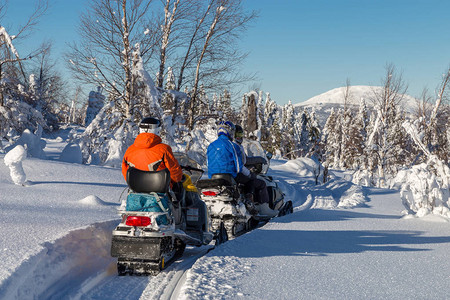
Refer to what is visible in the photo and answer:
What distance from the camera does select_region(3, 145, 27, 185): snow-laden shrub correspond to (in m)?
8.91

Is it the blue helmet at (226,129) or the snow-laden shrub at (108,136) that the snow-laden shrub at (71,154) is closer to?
the snow-laden shrub at (108,136)

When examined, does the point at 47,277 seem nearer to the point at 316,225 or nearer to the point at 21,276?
the point at 21,276

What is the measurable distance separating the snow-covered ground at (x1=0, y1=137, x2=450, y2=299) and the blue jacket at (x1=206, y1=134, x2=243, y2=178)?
116 cm

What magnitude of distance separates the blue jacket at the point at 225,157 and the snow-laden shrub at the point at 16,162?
449 centimetres

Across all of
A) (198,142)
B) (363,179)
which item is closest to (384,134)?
(363,179)

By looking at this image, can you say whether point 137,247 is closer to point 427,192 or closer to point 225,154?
point 225,154

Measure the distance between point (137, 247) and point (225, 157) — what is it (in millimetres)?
2794

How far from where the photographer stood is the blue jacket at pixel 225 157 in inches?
279

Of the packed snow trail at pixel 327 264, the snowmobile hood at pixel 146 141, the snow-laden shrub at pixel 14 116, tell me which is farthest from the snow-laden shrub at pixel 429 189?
the snow-laden shrub at pixel 14 116

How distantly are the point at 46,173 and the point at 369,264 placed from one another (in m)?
8.73

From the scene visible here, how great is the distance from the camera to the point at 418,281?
4.23 meters

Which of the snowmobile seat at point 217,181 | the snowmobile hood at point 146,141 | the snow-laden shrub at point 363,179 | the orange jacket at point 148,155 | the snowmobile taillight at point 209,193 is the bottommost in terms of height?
the snow-laden shrub at point 363,179

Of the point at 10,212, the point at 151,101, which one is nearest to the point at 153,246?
the point at 10,212

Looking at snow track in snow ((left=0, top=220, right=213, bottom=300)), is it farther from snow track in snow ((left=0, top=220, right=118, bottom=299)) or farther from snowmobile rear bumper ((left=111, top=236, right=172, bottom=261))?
snowmobile rear bumper ((left=111, top=236, right=172, bottom=261))
